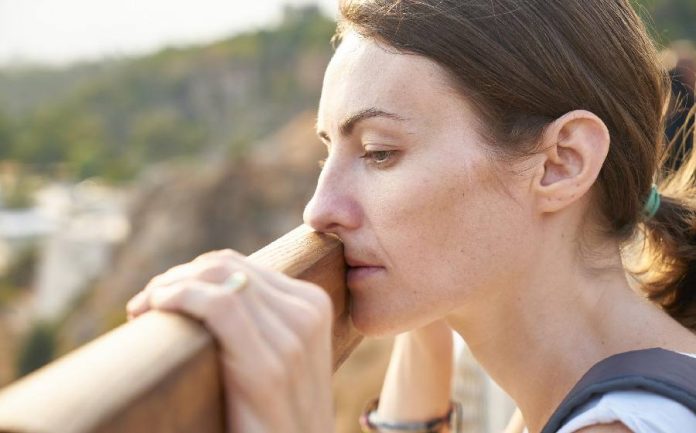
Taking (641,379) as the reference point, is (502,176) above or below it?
above

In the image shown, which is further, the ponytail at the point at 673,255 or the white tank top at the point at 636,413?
the ponytail at the point at 673,255

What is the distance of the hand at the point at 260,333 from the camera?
2.11ft

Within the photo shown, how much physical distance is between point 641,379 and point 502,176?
36 centimetres

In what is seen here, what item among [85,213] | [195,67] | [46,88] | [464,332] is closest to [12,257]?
[85,213]

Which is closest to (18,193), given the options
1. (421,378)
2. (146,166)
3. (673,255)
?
(146,166)

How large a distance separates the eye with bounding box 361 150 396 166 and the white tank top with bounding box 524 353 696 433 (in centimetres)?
44

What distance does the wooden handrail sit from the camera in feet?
1.54

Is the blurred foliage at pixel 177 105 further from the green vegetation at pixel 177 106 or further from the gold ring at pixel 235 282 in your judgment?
the gold ring at pixel 235 282

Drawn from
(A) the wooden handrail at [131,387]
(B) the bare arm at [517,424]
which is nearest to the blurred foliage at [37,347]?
(B) the bare arm at [517,424]

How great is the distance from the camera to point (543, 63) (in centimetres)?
125

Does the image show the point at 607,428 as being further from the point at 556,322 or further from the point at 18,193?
the point at 18,193

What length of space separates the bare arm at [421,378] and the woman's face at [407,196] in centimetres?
59

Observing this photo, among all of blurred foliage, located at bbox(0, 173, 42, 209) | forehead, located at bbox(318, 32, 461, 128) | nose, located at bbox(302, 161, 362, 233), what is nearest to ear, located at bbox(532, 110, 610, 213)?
forehead, located at bbox(318, 32, 461, 128)

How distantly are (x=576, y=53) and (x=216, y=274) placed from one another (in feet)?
2.62
